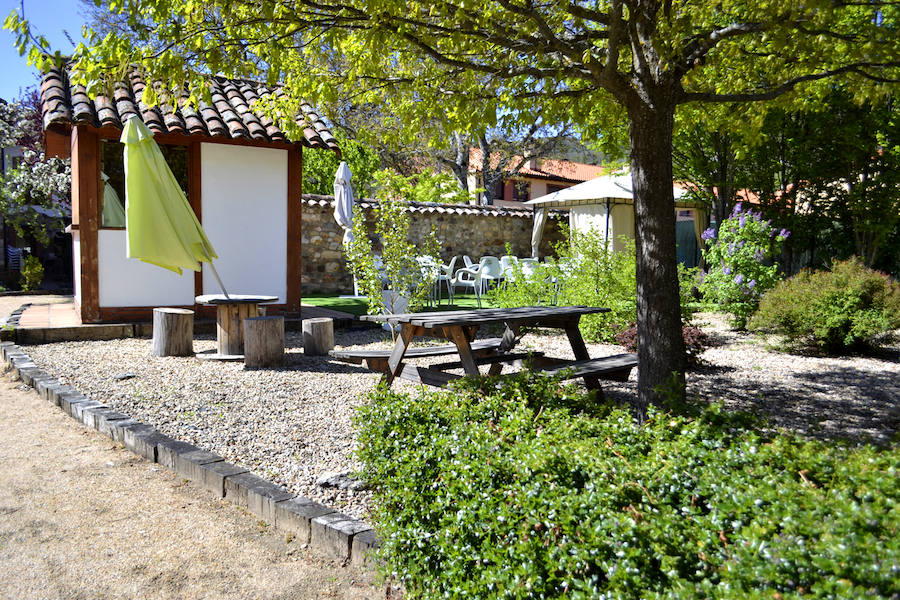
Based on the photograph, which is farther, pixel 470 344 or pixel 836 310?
pixel 836 310

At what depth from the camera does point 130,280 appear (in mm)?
8477

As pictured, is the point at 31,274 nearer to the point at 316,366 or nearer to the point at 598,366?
the point at 316,366

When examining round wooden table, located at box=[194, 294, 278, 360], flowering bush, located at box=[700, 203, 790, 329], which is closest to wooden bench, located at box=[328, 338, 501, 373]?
round wooden table, located at box=[194, 294, 278, 360]

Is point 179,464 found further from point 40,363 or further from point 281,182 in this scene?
point 281,182

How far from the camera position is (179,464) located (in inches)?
151

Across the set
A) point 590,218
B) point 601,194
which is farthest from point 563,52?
point 590,218

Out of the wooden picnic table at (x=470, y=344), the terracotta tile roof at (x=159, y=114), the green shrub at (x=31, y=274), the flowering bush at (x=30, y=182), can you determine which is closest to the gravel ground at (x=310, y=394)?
Answer: the wooden picnic table at (x=470, y=344)

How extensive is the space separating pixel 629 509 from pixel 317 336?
5848mm

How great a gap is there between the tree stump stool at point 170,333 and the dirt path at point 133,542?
300 centimetres

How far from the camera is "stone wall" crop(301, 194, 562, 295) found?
46.4 feet

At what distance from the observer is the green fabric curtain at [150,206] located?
687 cm

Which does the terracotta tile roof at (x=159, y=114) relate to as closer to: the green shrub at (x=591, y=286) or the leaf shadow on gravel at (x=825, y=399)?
the green shrub at (x=591, y=286)

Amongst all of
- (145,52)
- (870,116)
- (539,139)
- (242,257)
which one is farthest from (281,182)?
(539,139)

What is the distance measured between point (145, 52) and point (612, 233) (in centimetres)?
1258
